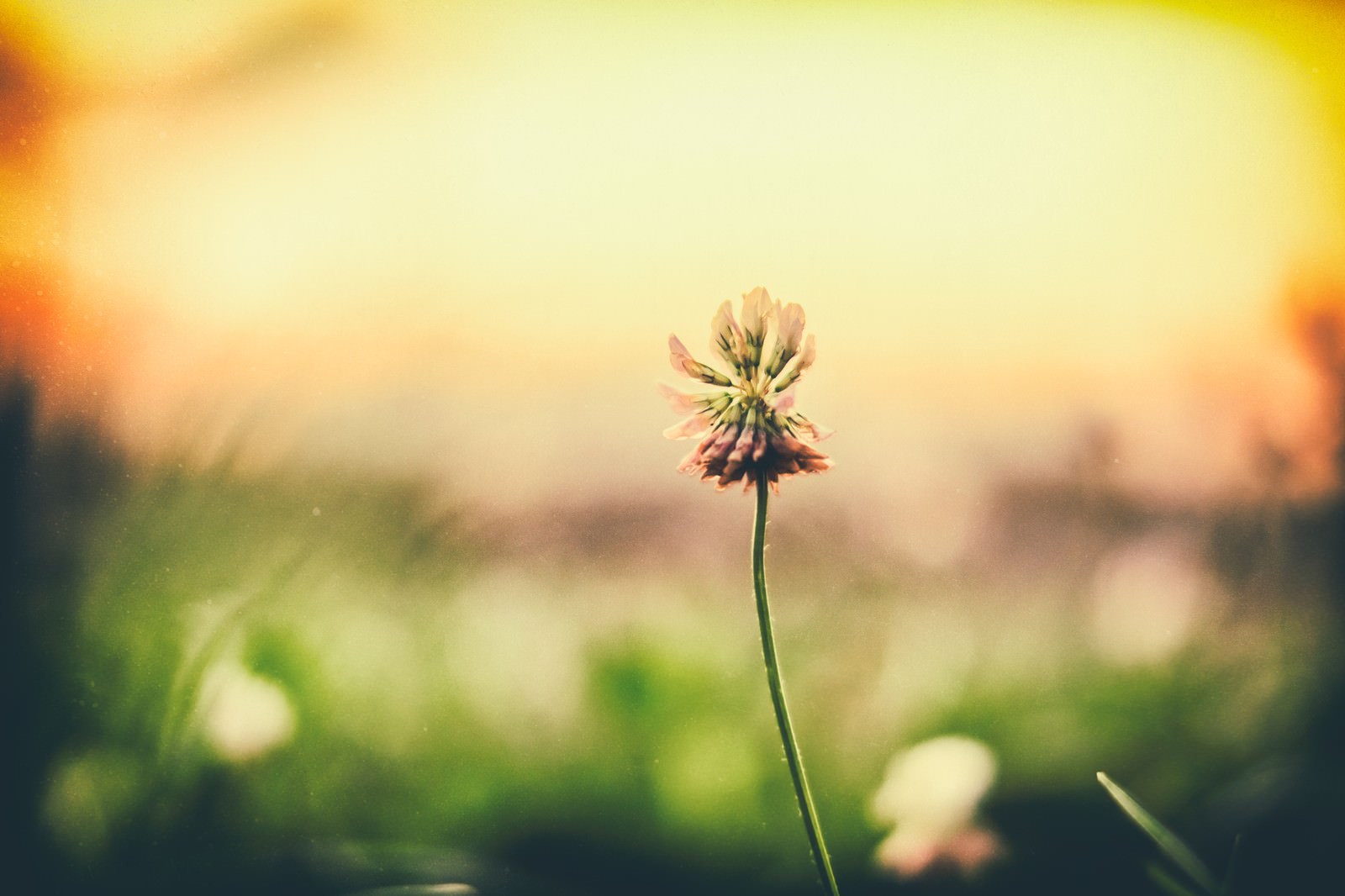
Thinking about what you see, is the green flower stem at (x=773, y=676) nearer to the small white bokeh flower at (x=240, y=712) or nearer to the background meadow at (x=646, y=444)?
the background meadow at (x=646, y=444)

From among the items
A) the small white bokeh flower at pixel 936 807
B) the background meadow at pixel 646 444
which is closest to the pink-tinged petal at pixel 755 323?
the background meadow at pixel 646 444

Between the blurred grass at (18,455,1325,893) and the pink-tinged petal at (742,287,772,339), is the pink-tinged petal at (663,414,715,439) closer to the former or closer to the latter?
the pink-tinged petal at (742,287,772,339)

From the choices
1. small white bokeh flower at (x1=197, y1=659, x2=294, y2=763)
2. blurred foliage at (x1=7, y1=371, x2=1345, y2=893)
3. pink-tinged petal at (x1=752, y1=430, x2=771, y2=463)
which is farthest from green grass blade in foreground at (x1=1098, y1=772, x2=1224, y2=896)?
small white bokeh flower at (x1=197, y1=659, x2=294, y2=763)

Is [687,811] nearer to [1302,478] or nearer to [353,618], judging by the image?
[353,618]

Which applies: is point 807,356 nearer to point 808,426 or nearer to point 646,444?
point 808,426

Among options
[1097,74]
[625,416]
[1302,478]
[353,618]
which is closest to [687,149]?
[625,416]

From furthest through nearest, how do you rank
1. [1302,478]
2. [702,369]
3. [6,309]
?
Answer: [1302,478], [6,309], [702,369]

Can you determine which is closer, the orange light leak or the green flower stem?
the green flower stem
